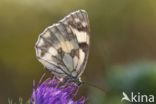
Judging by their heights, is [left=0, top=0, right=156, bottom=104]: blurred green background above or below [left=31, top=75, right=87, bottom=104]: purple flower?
below

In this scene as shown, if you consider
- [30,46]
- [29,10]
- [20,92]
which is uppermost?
[29,10]

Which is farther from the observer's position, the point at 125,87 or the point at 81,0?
the point at 81,0

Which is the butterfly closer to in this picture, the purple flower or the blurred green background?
the purple flower

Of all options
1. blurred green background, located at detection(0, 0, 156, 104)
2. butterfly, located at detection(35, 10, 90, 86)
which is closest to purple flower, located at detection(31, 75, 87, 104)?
butterfly, located at detection(35, 10, 90, 86)

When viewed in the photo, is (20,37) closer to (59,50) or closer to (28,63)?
(28,63)

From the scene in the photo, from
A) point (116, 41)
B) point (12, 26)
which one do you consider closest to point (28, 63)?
point (12, 26)

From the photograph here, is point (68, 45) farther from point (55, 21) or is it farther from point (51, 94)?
point (55, 21)

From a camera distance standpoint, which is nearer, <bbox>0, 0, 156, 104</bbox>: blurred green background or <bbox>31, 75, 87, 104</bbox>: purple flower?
<bbox>31, 75, 87, 104</bbox>: purple flower

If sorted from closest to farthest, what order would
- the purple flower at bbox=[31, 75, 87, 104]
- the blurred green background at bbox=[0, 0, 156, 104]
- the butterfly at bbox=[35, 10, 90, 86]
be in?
the purple flower at bbox=[31, 75, 87, 104] → the butterfly at bbox=[35, 10, 90, 86] → the blurred green background at bbox=[0, 0, 156, 104]
